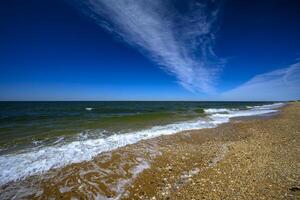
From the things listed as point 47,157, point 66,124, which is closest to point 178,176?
point 47,157

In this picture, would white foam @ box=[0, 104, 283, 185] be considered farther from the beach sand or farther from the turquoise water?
the turquoise water

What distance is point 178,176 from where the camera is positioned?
5.57 meters

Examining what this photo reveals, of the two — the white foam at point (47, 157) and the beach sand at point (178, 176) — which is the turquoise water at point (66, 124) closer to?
the white foam at point (47, 157)

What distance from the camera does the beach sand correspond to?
4.49m

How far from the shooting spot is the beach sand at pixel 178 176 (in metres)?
4.49

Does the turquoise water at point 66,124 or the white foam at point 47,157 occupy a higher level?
the turquoise water at point 66,124

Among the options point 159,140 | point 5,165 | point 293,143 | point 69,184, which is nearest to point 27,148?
point 5,165

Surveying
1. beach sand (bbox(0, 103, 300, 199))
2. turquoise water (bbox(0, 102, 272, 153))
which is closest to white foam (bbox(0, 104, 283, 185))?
beach sand (bbox(0, 103, 300, 199))

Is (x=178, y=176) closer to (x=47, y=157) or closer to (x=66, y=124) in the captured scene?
(x=47, y=157)

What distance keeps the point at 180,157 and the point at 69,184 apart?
431 cm

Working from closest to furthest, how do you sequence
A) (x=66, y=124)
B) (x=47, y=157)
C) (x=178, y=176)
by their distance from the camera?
(x=178, y=176) < (x=47, y=157) < (x=66, y=124)

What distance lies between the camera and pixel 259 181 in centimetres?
477

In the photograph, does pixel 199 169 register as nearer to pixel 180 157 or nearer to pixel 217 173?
pixel 217 173

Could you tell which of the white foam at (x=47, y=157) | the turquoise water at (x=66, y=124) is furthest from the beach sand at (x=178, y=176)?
the turquoise water at (x=66, y=124)
